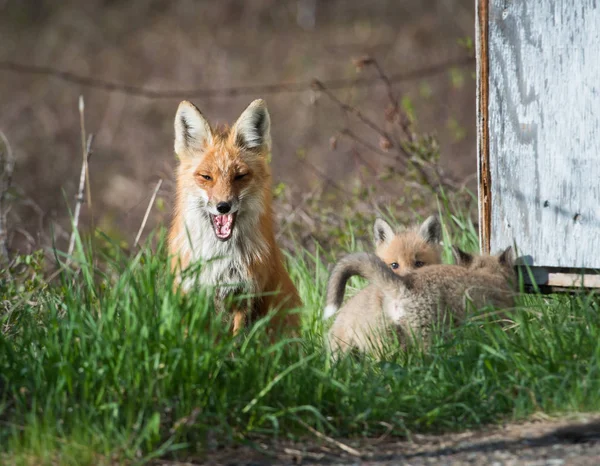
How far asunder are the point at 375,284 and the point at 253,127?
1.55 meters

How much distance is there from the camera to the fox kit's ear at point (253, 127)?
6332mm

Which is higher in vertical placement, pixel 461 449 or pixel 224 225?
pixel 224 225

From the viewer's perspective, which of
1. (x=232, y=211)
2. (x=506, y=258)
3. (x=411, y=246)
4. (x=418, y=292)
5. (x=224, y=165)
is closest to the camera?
(x=418, y=292)

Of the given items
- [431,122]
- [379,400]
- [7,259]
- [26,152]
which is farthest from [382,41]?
[379,400]

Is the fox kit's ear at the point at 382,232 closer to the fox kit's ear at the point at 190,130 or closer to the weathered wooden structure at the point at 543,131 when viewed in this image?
the weathered wooden structure at the point at 543,131

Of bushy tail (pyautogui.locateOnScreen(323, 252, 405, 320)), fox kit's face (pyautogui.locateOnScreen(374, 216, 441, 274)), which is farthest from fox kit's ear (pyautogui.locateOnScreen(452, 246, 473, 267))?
fox kit's face (pyautogui.locateOnScreen(374, 216, 441, 274))

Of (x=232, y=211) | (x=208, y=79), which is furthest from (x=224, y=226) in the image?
(x=208, y=79)

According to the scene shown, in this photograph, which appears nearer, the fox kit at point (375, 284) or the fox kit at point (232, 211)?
the fox kit at point (375, 284)

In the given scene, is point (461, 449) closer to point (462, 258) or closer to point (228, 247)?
point (462, 258)

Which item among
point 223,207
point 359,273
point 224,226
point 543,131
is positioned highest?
point 543,131

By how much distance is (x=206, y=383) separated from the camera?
429cm

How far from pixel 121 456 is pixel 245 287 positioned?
212cm

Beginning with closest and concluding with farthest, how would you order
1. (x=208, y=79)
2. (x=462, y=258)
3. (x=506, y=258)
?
(x=506, y=258)
(x=462, y=258)
(x=208, y=79)

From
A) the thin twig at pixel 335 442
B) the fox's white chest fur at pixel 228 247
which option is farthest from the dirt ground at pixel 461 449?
the fox's white chest fur at pixel 228 247
